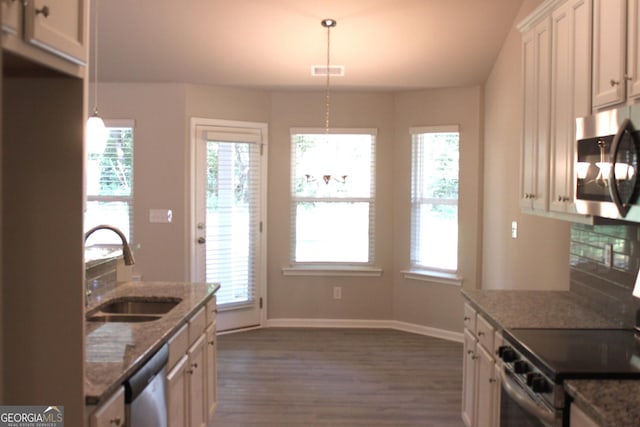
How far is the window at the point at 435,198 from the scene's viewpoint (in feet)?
17.6

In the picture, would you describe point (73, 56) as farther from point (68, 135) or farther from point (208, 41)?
point (208, 41)

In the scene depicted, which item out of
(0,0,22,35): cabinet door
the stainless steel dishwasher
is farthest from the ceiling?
(0,0,22,35): cabinet door

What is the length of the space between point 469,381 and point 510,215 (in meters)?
1.67

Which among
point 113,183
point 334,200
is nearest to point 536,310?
point 334,200

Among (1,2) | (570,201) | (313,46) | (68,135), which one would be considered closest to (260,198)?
(313,46)

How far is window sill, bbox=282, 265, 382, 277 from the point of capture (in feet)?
19.0

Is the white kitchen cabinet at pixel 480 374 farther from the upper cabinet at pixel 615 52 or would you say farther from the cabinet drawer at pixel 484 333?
the upper cabinet at pixel 615 52

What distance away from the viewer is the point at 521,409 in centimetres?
210

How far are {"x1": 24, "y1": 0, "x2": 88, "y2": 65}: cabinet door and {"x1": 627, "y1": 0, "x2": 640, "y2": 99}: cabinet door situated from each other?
Answer: 5.95 feet

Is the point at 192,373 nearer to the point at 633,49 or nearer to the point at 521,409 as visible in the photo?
the point at 521,409

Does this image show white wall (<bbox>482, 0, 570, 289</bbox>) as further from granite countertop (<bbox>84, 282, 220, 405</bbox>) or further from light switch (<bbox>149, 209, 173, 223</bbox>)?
light switch (<bbox>149, 209, 173, 223</bbox>)

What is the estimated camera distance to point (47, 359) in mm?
1558

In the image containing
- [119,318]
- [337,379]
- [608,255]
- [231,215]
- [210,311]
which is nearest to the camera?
[608,255]

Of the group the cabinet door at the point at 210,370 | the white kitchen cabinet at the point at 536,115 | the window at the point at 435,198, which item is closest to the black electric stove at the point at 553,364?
the white kitchen cabinet at the point at 536,115
